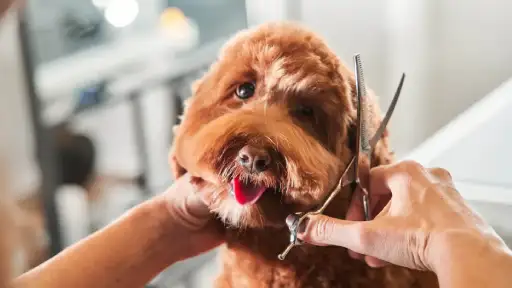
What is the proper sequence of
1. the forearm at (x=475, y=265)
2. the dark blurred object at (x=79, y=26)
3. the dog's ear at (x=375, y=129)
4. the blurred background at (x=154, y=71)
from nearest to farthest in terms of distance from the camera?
the forearm at (x=475, y=265), the dog's ear at (x=375, y=129), the blurred background at (x=154, y=71), the dark blurred object at (x=79, y=26)

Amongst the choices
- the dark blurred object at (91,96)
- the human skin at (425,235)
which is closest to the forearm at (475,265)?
the human skin at (425,235)

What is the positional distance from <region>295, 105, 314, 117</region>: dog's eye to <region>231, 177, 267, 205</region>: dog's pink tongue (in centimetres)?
9

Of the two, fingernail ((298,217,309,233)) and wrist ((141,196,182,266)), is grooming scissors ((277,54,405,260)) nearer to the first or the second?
fingernail ((298,217,309,233))

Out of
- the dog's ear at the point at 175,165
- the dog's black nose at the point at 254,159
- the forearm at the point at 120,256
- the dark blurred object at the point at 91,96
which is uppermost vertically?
the dog's black nose at the point at 254,159

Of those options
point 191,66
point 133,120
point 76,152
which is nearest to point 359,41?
point 191,66

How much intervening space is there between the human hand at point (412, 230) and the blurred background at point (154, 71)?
837 millimetres

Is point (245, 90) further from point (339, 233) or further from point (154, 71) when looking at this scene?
point (154, 71)

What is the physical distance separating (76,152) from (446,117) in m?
1.03

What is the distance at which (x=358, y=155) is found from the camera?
603 mm

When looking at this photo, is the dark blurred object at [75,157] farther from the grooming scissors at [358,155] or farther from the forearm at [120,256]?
the grooming scissors at [358,155]

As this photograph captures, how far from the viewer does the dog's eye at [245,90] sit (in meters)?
0.60

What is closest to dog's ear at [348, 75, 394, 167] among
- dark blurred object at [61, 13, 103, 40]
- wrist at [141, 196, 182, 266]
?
wrist at [141, 196, 182, 266]

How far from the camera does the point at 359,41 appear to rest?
5.75 feet

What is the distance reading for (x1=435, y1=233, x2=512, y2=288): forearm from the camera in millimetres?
507
